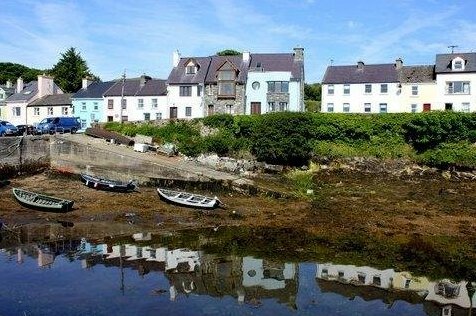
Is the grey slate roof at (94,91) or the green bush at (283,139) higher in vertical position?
the grey slate roof at (94,91)

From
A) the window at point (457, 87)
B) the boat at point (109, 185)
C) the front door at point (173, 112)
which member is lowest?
the boat at point (109, 185)

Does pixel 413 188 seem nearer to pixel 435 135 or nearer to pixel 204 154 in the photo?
pixel 435 135

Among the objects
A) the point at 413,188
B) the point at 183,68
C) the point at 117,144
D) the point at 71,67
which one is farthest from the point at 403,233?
the point at 71,67

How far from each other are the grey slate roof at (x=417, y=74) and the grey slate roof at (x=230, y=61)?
761 inches

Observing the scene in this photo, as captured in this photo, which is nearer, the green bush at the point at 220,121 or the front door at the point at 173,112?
the green bush at the point at 220,121

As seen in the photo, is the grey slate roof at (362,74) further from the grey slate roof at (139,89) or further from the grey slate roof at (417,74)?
the grey slate roof at (139,89)

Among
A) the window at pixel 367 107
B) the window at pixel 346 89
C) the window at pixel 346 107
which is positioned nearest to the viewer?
the window at pixel 367 107

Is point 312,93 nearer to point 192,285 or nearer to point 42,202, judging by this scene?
point 42,202

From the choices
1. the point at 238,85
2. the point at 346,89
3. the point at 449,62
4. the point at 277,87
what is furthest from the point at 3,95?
the point at 449,62

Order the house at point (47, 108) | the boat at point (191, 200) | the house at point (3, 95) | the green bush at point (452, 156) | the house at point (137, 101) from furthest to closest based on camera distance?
the house at point (3, 95)
the house at point (47, 108)
the house at point (137, 101)
the green bush at point (452, 156)
the boat at point (191, 200)

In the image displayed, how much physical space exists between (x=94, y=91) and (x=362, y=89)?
36573 millimetres

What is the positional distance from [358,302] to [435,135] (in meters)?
33.9

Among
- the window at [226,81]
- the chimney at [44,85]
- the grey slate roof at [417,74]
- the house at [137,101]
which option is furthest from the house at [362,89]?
the chimney at [44,85]

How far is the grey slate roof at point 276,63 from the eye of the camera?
209 ft
